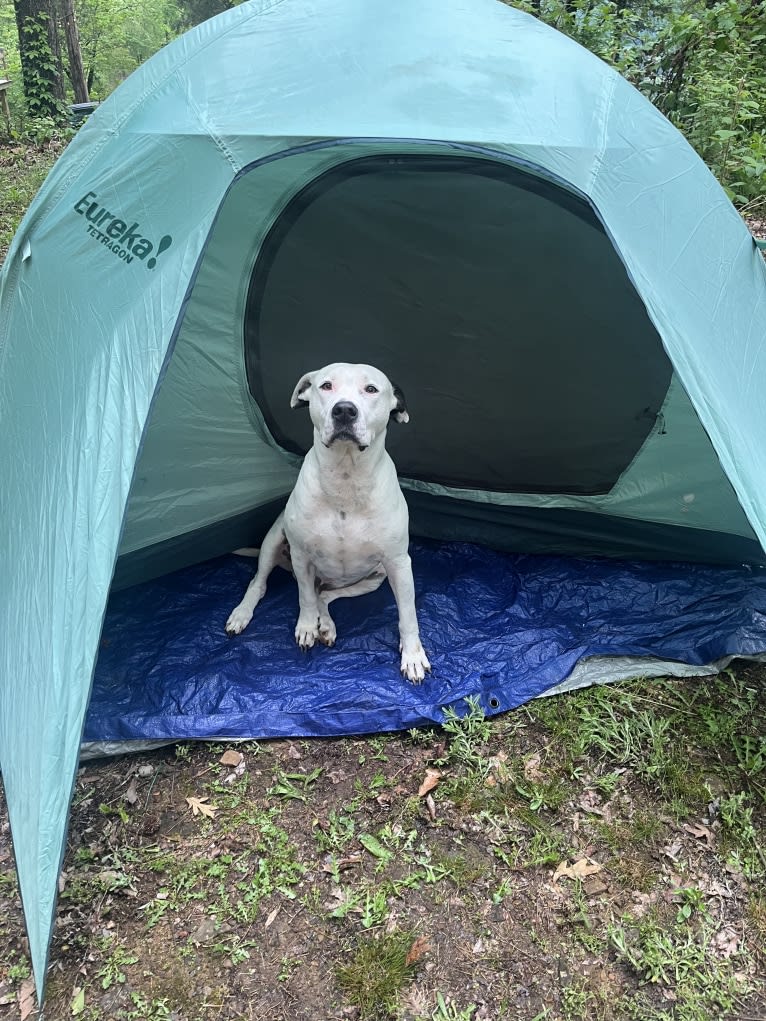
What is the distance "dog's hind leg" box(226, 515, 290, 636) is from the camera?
11.2ft

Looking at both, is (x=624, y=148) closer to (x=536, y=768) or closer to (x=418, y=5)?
(x=418, y=5)

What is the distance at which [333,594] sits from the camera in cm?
355

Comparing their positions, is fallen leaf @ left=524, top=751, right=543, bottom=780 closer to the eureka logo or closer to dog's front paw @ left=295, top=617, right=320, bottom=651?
dog's front paw @ left=295, top=617, right=320, bottom=651

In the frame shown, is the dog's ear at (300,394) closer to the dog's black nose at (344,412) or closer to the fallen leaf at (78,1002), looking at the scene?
the dog's black nose at (344,412)

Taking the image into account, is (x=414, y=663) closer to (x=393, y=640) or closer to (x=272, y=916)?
(x=393, y=640)

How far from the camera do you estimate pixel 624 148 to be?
240 cm

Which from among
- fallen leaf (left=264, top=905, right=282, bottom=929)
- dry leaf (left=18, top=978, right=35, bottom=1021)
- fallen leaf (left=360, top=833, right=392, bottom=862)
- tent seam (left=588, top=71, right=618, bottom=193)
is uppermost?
tent seam (left=588, top=71, right=618, bottom=193)

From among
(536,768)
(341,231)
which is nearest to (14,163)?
(341,231)

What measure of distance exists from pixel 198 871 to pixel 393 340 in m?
2.44

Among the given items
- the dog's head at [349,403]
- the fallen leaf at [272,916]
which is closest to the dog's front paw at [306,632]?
the dog's head at [349,403]

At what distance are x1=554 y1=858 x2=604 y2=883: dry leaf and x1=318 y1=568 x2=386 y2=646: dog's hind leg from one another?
1326 millimetres

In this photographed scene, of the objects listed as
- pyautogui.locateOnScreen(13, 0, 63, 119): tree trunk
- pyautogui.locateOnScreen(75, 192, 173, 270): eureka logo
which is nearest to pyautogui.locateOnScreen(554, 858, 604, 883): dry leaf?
pyautogui.locateOnScreen(75, 192, 173, 270): eureka logo

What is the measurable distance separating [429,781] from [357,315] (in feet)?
7.00

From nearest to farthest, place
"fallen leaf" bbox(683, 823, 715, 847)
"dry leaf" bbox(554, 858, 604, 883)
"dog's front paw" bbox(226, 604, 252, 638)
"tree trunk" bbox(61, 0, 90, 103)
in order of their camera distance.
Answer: "dry leaf" bbox(554, 858, 604, 883)
"fallen leaf" bbox(683, 823, 715, 847)
"dog's front paw" bbox(226, 604, 252, 638)
"tree trunk" bbox(61, 0, 90, 103)
